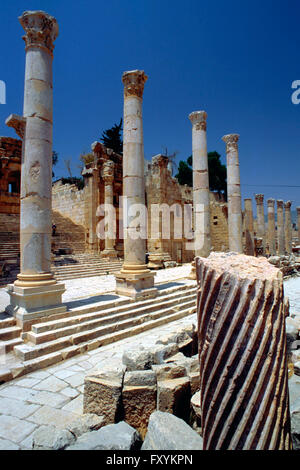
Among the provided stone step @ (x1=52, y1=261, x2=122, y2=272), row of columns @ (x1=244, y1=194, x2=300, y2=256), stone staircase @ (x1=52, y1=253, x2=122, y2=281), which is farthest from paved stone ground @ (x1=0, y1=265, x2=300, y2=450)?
row of columns @ (x1=244, y1=194, x2=300, y2=256)

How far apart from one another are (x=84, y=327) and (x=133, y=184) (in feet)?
15.0

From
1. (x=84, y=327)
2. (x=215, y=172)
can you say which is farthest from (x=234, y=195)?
(x=215, y=172)

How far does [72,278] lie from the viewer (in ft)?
39.2

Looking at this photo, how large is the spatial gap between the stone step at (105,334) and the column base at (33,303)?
24.9 inches

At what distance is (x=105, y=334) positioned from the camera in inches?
219

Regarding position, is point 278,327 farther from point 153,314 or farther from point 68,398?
point 153,314

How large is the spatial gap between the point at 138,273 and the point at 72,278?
537cm

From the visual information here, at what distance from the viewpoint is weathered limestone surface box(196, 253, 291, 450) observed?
1.75m

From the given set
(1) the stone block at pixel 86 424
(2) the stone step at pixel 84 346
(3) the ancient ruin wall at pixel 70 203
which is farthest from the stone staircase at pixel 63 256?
(1) the stone block at pixel 86 424

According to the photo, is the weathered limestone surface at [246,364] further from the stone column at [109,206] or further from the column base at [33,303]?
the stone column at [109,206]

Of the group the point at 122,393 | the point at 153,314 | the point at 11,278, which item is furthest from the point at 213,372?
the point at 11,278

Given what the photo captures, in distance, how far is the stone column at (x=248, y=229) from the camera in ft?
81.3

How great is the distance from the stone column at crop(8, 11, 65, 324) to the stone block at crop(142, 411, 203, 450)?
380 cm

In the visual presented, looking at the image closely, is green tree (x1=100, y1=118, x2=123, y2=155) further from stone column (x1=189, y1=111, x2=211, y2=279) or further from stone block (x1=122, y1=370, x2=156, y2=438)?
stone block (x1=122, y1=370, x2=156, y2=438)
